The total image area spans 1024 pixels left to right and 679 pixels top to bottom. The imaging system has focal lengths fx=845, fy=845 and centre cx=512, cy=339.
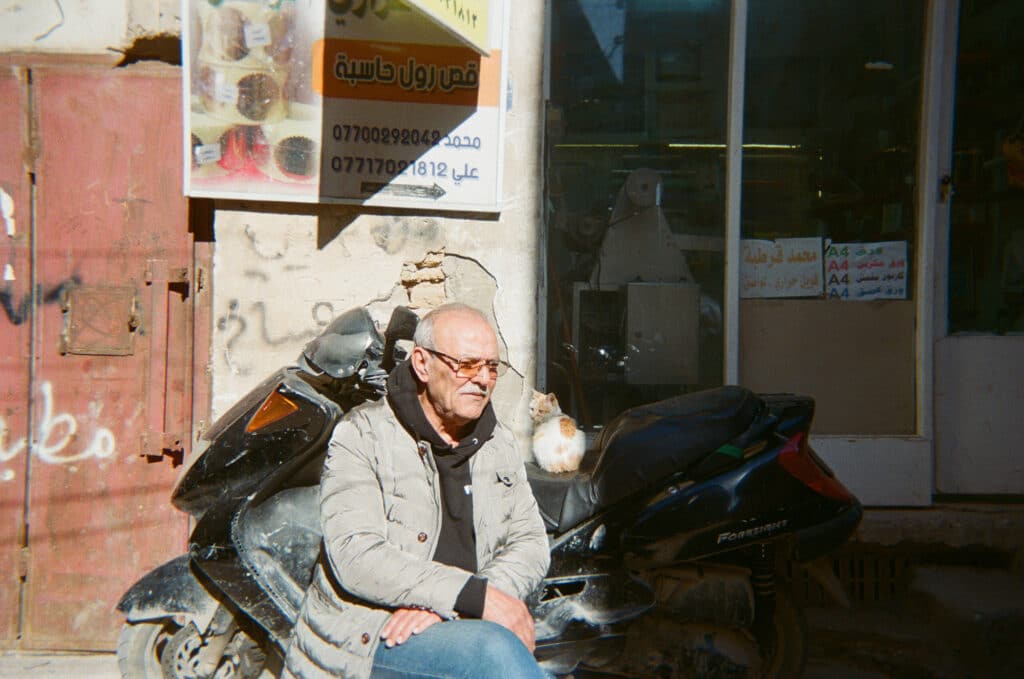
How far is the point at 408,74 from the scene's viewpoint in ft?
12.8

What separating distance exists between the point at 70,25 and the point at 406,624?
3.30 m

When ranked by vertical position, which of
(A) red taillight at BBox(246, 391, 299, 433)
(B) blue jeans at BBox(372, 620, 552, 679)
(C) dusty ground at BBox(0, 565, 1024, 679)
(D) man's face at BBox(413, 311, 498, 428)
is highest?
(D) man's face at BBox(413, 311, 498, 428)

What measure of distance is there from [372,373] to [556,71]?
92.0 inches

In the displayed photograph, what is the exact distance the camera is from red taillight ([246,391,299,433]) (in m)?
2.67

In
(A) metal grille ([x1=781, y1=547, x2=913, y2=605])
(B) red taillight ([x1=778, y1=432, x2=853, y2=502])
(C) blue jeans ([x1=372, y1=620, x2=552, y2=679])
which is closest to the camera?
(C) blue jeans ([x1=372, y1=620, x2=552, y2=679])

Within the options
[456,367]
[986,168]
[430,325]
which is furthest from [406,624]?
[986,168]

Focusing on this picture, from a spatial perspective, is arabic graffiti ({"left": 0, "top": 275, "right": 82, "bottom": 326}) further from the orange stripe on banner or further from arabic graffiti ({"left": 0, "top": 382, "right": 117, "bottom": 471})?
the orange stripe on banner

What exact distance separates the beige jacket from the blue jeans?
4 centimetres

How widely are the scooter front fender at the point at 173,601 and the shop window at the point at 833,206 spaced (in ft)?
9.64

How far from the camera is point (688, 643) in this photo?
2.83 m

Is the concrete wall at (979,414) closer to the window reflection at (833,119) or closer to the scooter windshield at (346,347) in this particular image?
the window reflection at (833,119)

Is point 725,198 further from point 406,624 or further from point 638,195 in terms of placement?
point 406,624

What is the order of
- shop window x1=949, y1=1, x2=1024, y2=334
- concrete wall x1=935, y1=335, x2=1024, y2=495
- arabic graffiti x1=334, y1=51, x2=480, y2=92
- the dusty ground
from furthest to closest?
shop window x1=949, y1=1, x2=1024, y2=334 < concrete wall x1=935, y1=335, x2=1024, y2=495 < arabic graffiti x1=334, y1=51, x2=480, y2=92 < the dusty ground

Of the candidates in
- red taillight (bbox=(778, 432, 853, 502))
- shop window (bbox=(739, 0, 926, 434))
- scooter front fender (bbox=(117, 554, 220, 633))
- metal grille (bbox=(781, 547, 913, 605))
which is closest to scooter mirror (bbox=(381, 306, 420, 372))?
scooter front fender (bbox=(117, 554, 220, 633))
